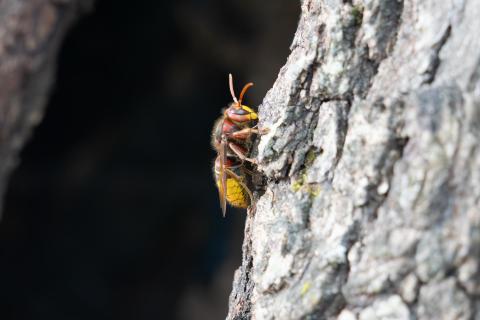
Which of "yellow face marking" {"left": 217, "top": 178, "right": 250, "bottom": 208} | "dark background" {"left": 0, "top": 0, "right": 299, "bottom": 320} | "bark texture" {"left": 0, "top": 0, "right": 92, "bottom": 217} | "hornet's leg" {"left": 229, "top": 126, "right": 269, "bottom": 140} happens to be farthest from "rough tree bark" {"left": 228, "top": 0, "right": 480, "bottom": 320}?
"dark background" {"left": 0, "top": 0, "right": 299, "bottom": 320}

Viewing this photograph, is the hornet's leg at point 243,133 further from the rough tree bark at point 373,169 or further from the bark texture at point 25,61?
the bark texture at point 25,61

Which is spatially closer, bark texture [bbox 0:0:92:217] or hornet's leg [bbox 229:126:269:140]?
hornet's leg [bbox 229:126:269:140]

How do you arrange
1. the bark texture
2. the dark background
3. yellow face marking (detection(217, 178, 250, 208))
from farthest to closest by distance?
the dark background < the bark texture < yellow face marking (detection(217, 178, 250, 208))

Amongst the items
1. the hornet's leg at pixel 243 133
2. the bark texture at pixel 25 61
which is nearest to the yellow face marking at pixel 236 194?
the hornet's leg at pixel 243 133

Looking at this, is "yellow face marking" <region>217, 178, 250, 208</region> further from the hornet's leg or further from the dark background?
the dark background

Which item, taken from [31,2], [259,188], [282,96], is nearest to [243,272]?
[259,188]

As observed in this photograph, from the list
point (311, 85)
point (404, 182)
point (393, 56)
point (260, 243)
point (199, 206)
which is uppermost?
point (393, 56)

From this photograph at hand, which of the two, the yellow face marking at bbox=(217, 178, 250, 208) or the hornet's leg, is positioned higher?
the hornet's leg

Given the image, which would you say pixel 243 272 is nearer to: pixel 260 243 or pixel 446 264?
pixel 260 243
